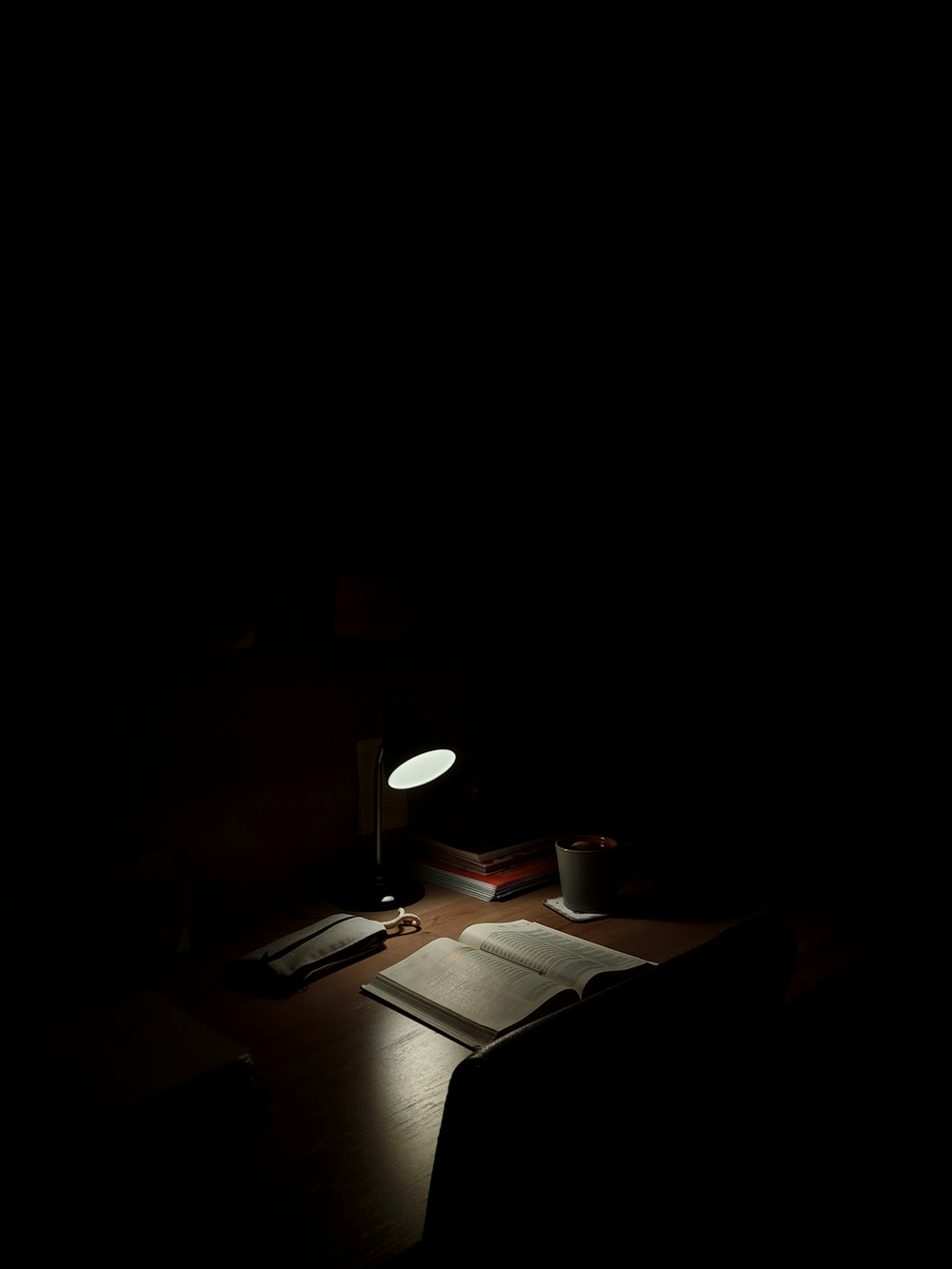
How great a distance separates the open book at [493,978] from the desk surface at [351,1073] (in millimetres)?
31

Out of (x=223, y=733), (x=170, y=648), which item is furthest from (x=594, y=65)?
(x=223, y=733)

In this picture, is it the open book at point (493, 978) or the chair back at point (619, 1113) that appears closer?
the chair back at point (619, 1113)

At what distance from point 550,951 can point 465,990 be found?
174mm

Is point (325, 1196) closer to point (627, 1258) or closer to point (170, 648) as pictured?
point (627, 1258)

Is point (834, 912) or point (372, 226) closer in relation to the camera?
point (372, 226)

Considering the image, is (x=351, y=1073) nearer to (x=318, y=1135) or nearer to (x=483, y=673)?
(x=318, y=1135)

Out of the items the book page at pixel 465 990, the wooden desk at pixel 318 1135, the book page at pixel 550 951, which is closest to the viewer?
the wooden desk at pixel 318 1135

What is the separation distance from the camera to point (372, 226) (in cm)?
146

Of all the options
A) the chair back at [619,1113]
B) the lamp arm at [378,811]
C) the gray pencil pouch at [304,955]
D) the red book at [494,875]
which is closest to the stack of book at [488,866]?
the red book at [494,875]

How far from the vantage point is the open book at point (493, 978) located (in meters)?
1.18

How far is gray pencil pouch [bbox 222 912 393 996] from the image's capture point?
1.34 meters

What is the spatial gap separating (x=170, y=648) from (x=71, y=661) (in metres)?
0.17

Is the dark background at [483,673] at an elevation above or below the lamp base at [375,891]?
above

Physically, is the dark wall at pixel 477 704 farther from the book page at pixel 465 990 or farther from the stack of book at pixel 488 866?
the book page at pixel 465 990
